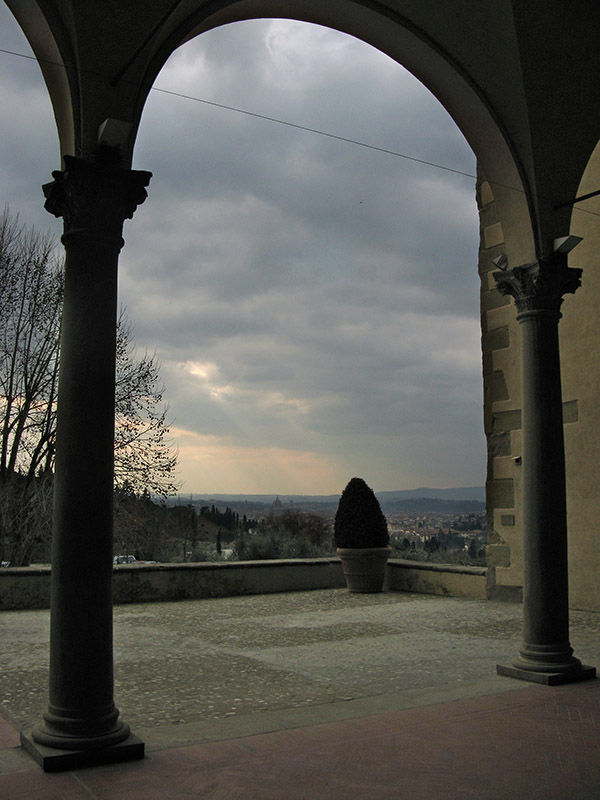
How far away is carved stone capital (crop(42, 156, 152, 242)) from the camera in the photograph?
3.83 metres

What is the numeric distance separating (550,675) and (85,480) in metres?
3.40

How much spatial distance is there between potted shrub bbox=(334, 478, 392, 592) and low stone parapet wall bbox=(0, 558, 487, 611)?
59 cm

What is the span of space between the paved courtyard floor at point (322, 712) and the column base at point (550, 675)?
0.10m

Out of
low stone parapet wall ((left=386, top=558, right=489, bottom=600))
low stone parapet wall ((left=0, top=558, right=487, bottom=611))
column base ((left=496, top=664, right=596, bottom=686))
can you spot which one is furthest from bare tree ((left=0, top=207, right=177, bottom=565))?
column base ((left=496, top=664, right=596, bottom=686))

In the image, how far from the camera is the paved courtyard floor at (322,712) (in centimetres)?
331

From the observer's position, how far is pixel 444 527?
15523mm

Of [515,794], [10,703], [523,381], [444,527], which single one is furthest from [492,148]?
[444,527]

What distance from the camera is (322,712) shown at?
454 cm

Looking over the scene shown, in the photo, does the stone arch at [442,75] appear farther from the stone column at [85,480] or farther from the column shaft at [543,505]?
the stone column at [85,480]

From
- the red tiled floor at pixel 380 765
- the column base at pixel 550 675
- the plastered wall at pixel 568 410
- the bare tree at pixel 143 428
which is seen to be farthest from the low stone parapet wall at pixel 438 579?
the red tiled floor at pixel 380 765

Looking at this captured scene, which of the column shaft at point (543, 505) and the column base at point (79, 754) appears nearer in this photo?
the column base at point (79, 754)

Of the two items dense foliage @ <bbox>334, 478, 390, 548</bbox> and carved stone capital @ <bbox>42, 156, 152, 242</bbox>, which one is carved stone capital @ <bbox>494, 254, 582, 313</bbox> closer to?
carved stone capital @ <bbox>42, 156, 152, 242</bbox>

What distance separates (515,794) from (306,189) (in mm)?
11669

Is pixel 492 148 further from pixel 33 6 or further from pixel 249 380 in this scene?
pixel 249 380
